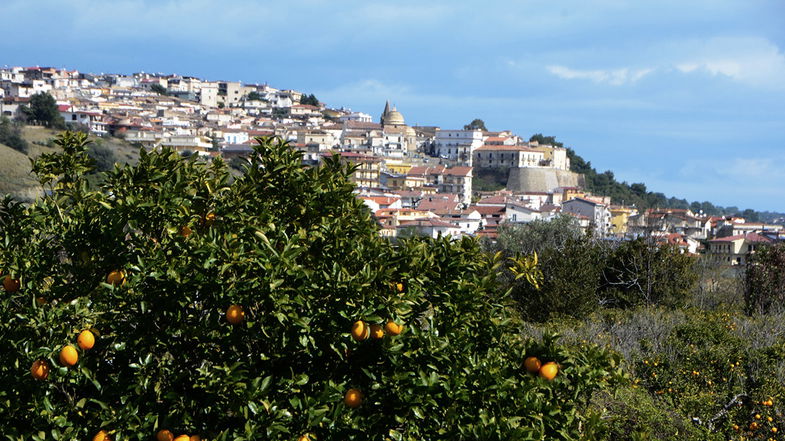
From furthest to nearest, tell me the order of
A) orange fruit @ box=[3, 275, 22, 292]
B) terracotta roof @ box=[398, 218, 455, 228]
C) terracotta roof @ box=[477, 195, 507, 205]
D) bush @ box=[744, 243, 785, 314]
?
terracotta roof @ box=[477, 195, 507, 205] → terracotta roof @ box=[398, 218, 455, 228] → bush @ box=[744, 243, 785, 314] → orange fruit @ box=[3, 275, 22, 292]

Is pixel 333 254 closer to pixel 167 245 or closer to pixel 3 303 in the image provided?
pixel 167 245

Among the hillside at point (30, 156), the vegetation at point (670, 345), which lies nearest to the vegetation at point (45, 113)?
the hillside at point (30, 156)

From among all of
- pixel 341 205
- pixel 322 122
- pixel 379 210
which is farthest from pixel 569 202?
pixel 341 205

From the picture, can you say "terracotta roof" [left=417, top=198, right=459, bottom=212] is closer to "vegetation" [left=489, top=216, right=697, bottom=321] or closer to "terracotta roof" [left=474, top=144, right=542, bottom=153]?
"terracotta roof" [left=474, top=144, right=542, bottom=153]

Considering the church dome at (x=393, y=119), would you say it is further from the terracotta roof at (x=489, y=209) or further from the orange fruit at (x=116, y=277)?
the orange fruit at (x=116, y=277)

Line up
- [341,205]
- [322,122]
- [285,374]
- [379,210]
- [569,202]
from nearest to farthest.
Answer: [285,374]
[341,205]
[379,210]
[569,202]
[322,122]

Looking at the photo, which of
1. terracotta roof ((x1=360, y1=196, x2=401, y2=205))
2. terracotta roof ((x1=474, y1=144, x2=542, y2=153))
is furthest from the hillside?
terracotta roof ((x1=474, y1=144, x2=542, y2=153))

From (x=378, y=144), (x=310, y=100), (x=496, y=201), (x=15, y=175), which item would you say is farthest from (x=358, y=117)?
(x=15, y=175)
